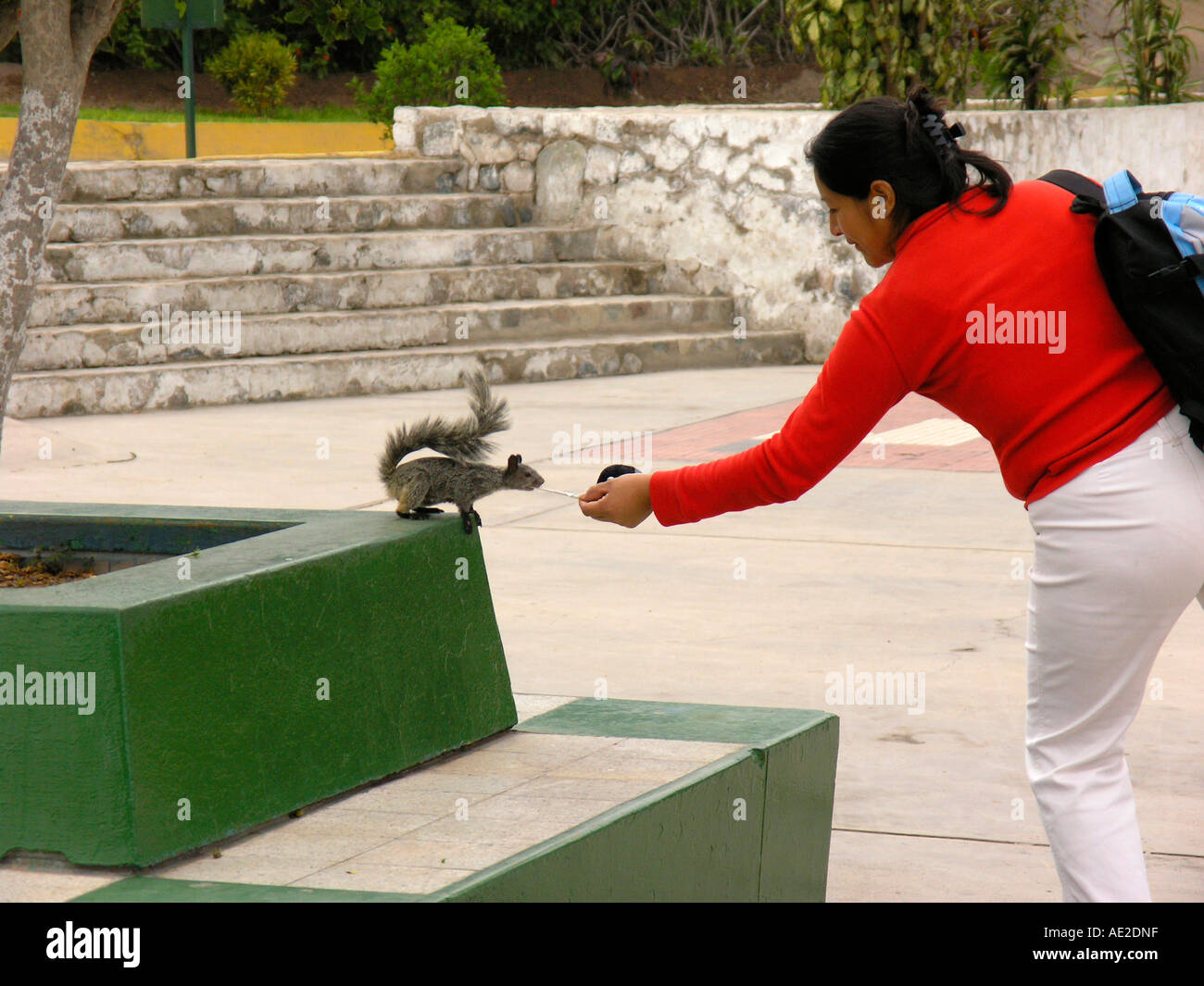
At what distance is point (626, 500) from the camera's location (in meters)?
2.52

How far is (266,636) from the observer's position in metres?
2.35

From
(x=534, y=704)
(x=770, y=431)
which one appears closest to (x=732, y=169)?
A: (x=770, y=431)

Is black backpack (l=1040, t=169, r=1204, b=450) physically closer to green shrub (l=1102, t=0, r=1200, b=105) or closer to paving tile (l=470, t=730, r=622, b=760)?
paving tile (l=470, t=730, r=622, b=760)

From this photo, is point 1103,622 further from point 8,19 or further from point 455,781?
point 8,19

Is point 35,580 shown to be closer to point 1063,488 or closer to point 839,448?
point 839,448

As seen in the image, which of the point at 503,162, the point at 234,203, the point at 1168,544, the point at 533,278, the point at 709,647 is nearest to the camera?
the point at 1168,544

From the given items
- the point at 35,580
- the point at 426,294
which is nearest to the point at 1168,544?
the point at 35,580

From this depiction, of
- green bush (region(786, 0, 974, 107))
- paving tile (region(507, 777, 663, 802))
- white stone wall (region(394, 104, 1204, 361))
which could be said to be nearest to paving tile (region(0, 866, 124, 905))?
paving tile (region(507, 777, 663, 802))

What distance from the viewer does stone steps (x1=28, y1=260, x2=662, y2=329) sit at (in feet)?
29.3

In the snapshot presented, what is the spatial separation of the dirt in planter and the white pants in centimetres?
158

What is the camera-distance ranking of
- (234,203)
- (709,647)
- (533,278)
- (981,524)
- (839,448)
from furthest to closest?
1. (533,278)
2. (234,203)
3. (981,524)
4. (709,647)
5. (839,448)

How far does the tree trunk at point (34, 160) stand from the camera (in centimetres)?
284

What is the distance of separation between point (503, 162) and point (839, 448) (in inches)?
367
